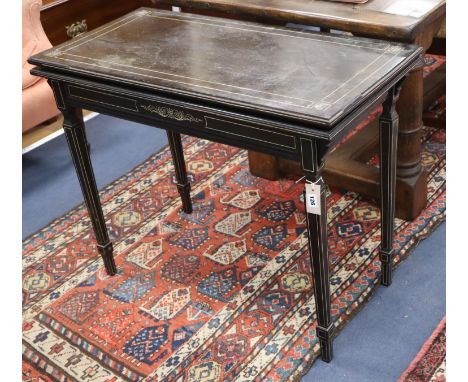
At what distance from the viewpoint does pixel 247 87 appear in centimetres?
216

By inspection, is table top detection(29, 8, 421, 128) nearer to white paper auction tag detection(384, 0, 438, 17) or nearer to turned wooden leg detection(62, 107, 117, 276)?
turned wooden leg detection(62, 107, 117, 276)

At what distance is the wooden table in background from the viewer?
2.62m

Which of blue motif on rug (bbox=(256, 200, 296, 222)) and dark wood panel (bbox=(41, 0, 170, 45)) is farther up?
dark wood panel (bbox=(41, 0, 170, 45))

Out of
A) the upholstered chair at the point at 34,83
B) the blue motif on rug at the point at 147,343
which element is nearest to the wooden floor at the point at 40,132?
the upholstered chair at the point at 34,83

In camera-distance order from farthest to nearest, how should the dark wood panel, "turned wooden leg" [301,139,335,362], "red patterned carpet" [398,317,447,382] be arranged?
the dark wood panel < "red patterned carpet" [398,317,447,382] < "turned wooden leg" [301,139,335,362]

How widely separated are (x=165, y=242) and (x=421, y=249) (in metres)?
1.19

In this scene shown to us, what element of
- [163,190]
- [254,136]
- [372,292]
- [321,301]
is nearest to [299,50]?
[254,136]

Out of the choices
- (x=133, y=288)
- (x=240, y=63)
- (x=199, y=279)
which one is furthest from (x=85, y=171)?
(x=240, y=63)

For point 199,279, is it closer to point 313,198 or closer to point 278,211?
point 278,211

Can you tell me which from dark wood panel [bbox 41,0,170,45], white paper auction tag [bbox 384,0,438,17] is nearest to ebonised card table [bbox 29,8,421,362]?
white paper auction tag [bbox 384,0,438,17]

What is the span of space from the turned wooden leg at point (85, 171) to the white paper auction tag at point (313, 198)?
3.38ft

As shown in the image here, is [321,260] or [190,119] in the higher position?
[190,119]

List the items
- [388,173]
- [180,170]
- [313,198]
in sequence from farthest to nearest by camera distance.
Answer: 1. [180,170]
2. [388,173]
3. [313,198]

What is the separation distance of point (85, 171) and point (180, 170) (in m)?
0.67
